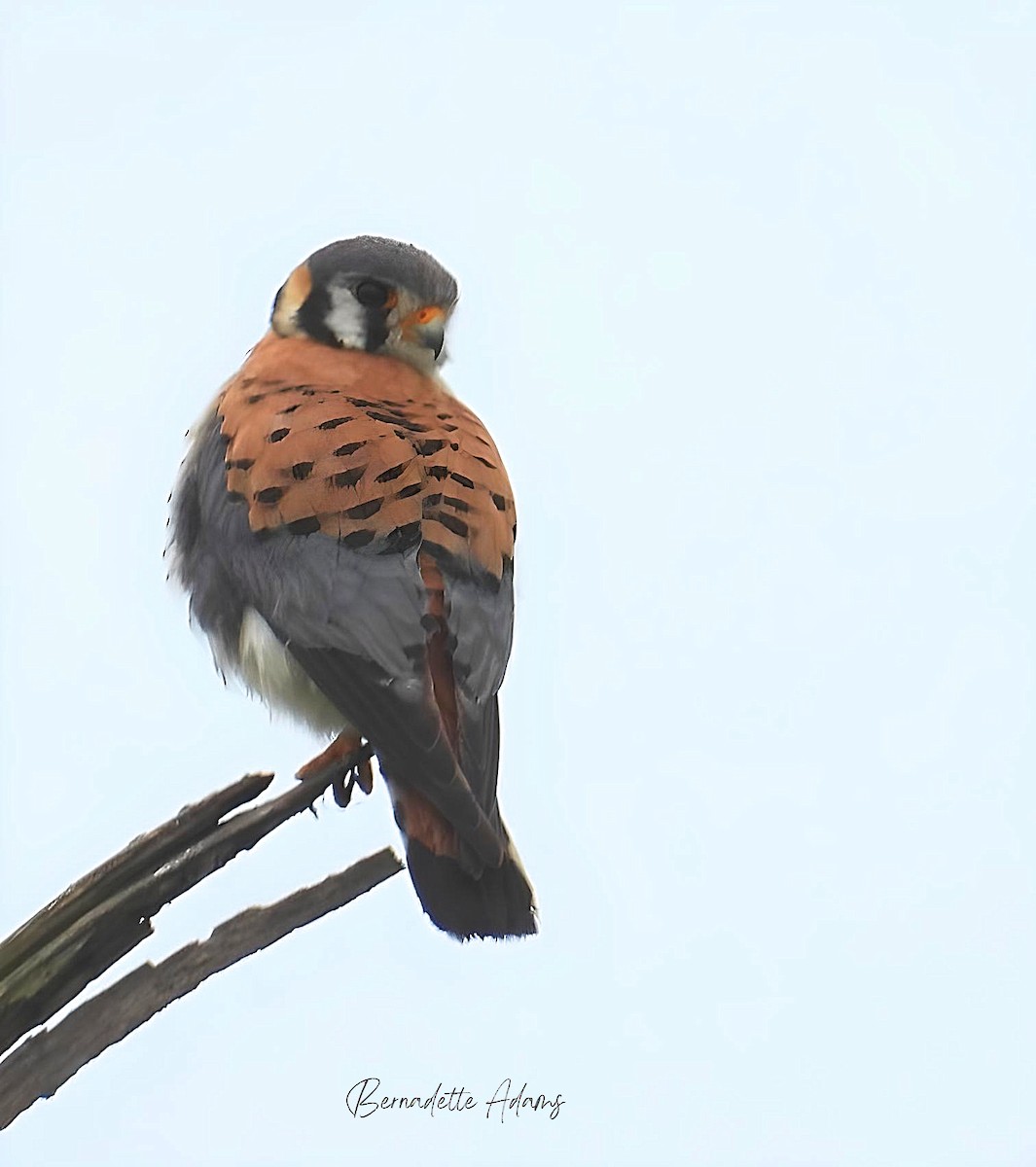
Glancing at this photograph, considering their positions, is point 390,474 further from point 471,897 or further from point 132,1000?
point 132,1000

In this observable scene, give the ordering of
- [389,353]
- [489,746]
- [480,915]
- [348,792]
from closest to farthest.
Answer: [480,915] < [489,746] < [348,792] < [389,353]

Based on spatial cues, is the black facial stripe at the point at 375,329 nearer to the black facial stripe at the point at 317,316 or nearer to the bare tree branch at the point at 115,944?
the black facial stripe at the point at 317,316

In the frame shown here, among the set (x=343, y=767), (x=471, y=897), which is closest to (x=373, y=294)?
(x=343, y=767)

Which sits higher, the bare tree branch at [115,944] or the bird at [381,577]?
the bird at [381,577]

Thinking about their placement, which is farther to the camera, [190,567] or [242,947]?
[190,567]

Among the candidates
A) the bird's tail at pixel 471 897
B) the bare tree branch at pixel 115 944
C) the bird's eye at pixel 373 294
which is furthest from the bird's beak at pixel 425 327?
the bare tree branch at pixel 115 944

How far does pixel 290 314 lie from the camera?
4934 mm

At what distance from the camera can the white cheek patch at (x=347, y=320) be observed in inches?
185

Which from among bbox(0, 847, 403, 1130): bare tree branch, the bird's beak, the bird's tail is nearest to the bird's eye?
the bird's beak

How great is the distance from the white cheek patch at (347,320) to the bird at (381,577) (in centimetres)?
12

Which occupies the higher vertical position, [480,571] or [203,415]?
[203,415]

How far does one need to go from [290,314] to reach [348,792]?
1.54 meters

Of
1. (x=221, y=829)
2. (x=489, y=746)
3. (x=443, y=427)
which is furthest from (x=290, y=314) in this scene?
(x=221, y=829)

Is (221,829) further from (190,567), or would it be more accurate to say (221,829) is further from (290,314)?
(290,314)
